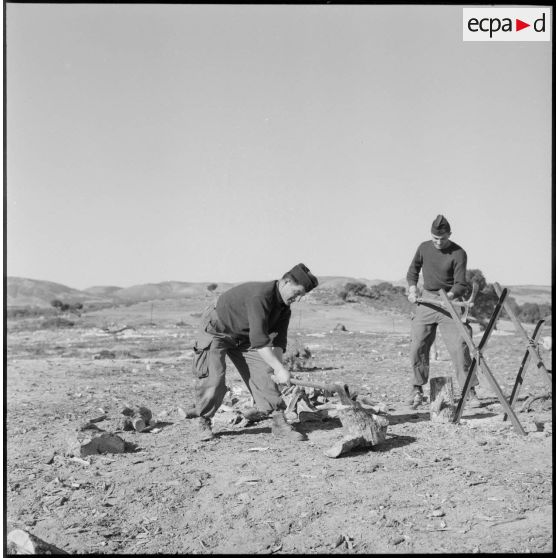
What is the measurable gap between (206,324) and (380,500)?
2099mm

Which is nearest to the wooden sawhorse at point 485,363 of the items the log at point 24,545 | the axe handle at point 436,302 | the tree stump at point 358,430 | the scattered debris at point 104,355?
the axe handle at point 436,302

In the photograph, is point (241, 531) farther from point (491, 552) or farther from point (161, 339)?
point (161, 339)

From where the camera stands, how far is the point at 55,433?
5.99 m

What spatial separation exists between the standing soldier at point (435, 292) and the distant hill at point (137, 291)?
1042cm

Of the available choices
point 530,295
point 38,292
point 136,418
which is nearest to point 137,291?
point 38,292

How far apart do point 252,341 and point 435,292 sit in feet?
7.96

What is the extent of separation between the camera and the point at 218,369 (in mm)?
5637

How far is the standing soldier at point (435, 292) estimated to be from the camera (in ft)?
21.2

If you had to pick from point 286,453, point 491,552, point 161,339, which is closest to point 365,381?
point 286,453

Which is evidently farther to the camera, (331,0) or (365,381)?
(365,381)

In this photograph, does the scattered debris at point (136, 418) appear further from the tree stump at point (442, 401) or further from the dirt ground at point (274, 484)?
the tree stump at point (442, 401)

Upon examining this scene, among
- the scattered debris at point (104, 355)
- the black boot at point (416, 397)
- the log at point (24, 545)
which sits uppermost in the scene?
the black boot at point (416, 397)

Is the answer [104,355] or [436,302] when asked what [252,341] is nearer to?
[436,302]

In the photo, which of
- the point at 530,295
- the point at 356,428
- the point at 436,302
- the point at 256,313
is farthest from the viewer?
the point at 530,295
